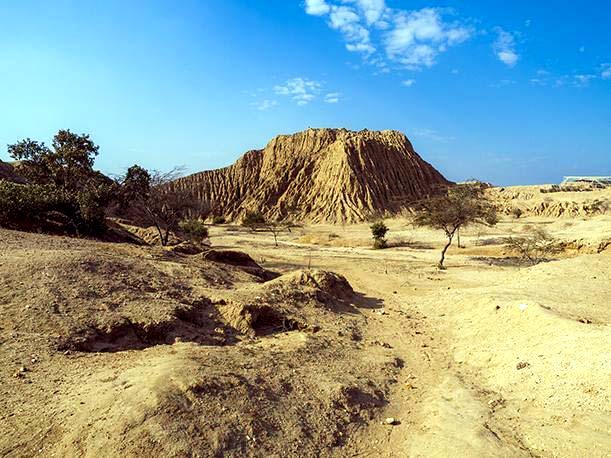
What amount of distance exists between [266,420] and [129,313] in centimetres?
352

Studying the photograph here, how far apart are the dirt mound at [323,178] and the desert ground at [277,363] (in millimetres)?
44257

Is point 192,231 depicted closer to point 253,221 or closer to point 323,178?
point 253,221

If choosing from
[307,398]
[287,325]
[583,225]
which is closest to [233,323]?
[287,325]

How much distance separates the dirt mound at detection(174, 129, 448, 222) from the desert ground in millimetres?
44257

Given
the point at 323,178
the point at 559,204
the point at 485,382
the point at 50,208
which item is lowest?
the point at 485,382

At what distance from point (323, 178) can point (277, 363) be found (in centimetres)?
5629

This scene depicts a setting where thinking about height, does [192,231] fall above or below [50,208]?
below

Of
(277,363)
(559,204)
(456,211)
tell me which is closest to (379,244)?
(456,211)

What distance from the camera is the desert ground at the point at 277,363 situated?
4.63 metres

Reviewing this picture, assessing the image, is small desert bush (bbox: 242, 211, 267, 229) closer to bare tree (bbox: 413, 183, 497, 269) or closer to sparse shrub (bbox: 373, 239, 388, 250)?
sparse shrub (bbox: 373, 239, 388, 250)

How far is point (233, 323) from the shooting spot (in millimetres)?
8234

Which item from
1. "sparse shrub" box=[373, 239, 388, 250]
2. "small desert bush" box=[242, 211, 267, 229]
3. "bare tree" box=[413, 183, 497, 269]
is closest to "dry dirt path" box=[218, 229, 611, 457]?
"bare tree" box=[413, 183, 497, 269]

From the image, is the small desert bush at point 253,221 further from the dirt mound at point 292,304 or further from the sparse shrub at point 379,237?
the dirt mound at point 292,304

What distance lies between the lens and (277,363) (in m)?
6.63
